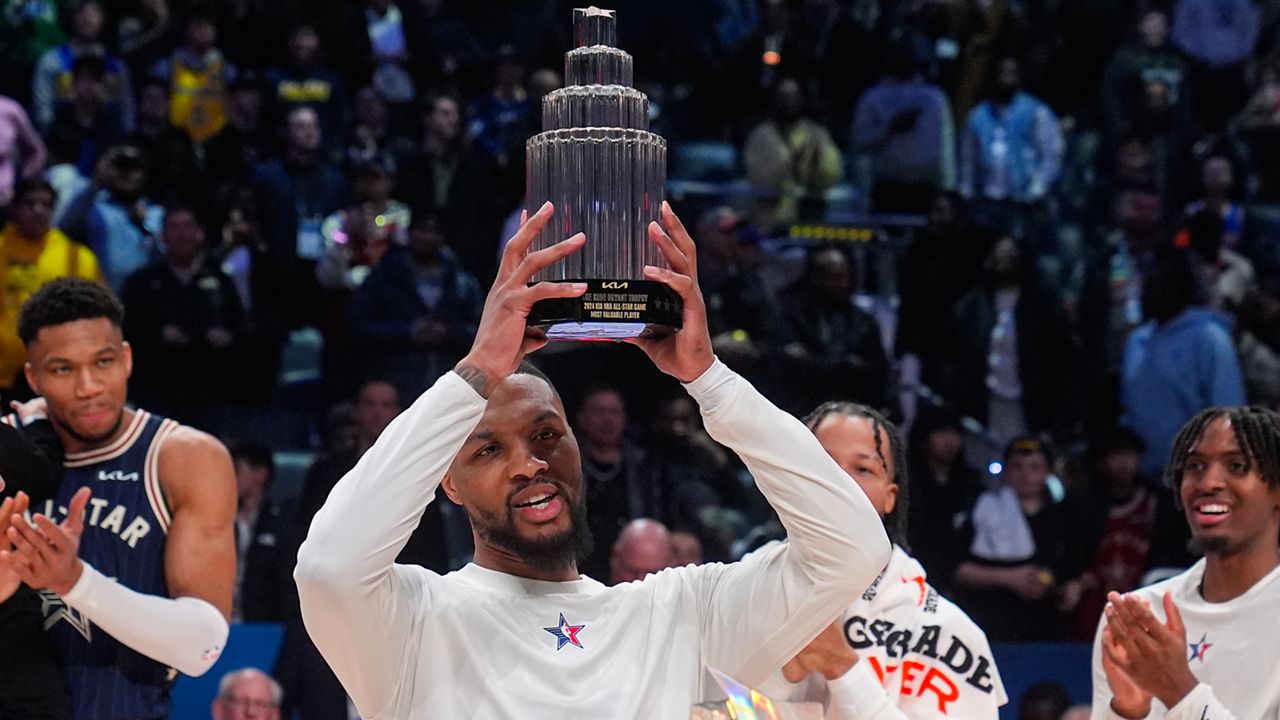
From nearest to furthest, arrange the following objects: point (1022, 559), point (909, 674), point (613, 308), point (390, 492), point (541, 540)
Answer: point (390, 492) < point (613, 308) < point (541, 540) < point (909, 674) < point (1022, 559)

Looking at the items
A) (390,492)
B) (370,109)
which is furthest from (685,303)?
(370,109)

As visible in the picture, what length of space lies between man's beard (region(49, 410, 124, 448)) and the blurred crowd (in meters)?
2.77

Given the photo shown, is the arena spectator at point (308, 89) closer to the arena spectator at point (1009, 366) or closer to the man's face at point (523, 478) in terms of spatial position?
the arena spectator at point (1009, 366)

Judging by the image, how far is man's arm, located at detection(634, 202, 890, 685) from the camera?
3451 mm

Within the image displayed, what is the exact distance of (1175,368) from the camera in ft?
30.3

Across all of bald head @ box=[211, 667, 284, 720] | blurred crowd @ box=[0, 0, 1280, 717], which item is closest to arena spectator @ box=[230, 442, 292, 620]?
blurred crowd @ box=[0, 0, 1280, 717]

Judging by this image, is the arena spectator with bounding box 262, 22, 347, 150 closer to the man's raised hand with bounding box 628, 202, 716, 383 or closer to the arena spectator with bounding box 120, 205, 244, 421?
the arena spectator with bounding box 120, 205, 244, 421

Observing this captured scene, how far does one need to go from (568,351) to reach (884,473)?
14.5 feet

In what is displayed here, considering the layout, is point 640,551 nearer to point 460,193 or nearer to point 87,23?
point 460,193

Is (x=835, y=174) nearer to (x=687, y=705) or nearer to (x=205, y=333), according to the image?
(x=205, y=333)

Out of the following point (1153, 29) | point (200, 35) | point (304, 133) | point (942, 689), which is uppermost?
point (1153, 29)

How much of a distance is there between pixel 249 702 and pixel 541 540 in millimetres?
3556

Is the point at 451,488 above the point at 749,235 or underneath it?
underneath

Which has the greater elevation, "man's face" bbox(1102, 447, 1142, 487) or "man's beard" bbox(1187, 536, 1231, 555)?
"man's beard" bbox(1187, 536, 1231, 555)
